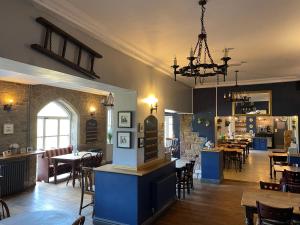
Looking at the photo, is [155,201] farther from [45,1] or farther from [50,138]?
[50,138]

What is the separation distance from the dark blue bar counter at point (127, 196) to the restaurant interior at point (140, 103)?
19 mm

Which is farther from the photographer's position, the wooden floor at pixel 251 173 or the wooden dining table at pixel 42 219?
the wooden floor at pixel 251 173

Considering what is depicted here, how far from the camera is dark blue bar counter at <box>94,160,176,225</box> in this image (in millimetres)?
4012

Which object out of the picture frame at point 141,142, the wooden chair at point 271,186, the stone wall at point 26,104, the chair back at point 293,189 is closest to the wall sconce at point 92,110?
the stone wall at point 26,104

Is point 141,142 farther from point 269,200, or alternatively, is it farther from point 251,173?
point 251,173

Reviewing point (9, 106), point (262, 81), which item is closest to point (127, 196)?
point (9, 106)

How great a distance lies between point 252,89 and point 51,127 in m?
6.90

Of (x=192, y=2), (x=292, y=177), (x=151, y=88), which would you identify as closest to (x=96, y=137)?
(x=151, y=88)

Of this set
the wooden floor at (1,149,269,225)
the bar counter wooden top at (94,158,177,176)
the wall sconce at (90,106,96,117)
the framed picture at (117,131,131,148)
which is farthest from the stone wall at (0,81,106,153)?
the framed picture at (117,131,131,148)

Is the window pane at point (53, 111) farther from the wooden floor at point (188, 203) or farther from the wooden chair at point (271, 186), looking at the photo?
the wooden chair at point (271, 186)

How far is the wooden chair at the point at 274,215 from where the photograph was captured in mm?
2586

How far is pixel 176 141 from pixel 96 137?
3.81 metres

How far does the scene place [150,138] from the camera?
194 inches

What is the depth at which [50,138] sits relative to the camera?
321 inches
